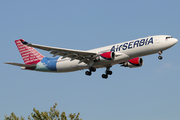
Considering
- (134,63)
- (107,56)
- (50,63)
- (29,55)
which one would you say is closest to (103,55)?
(107,56)

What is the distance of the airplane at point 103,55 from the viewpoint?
46.3 m

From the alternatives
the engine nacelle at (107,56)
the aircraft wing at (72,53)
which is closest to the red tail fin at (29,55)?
the aircraft wing at (72,53)

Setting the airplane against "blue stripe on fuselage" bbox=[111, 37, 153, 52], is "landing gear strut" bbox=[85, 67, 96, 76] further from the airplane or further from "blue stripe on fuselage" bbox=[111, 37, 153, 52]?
"blue stripe on fuselage" bbox=[111, 37, 153, 52]

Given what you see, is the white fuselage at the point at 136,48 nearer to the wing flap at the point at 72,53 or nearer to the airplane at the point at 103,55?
the airplane at the point at 103,55

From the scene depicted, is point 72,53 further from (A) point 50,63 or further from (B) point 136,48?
(B) point 136,48

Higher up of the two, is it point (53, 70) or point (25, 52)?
point (25, 52)

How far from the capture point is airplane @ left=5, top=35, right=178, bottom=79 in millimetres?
46344

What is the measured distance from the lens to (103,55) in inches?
1881

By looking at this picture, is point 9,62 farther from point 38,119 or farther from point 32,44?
point 38,119

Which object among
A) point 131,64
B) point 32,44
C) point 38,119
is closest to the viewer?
point 38,119

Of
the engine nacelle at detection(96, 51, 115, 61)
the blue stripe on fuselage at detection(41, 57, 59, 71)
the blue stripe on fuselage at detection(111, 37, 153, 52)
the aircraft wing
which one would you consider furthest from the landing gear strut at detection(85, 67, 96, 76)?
the blue stripe on fuselage at detection(41, 57, 59, 71)

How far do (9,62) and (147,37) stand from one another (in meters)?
19.3

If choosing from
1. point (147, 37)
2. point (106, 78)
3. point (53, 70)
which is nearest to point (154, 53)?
point (147, 37)

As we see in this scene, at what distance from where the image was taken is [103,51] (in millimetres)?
49094
